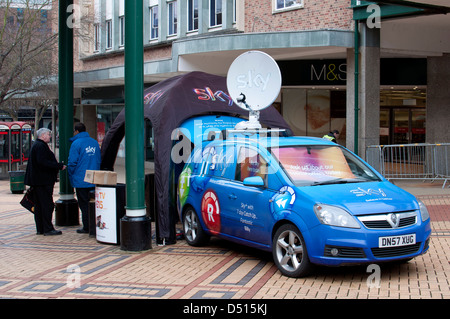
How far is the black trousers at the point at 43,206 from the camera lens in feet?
33.4

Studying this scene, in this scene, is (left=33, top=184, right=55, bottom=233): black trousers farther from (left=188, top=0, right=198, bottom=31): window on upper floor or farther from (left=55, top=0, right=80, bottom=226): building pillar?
(left=188, top=0, right=198, bottom=31): window on upper floor

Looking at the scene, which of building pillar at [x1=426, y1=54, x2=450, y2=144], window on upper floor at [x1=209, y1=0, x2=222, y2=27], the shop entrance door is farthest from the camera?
the shop entrance door

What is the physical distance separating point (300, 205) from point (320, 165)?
106 cm

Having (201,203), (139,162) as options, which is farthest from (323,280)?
(139,162)

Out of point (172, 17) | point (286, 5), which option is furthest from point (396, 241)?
point (172, 17)

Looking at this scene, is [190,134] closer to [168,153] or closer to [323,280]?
[168,153]

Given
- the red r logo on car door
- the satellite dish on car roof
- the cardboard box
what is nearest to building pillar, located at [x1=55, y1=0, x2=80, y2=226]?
the cardboard box

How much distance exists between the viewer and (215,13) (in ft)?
66.5

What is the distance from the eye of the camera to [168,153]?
9609mm

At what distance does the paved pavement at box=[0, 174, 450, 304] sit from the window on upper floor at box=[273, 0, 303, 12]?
921cm

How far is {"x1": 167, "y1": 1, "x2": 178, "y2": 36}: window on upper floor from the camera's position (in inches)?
893

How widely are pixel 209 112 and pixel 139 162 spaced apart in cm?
253

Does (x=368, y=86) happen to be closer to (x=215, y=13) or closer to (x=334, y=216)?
(x=215, y=13)

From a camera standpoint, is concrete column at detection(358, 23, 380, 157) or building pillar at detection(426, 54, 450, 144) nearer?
concrete column at detection(358, 23, 380, 157)
